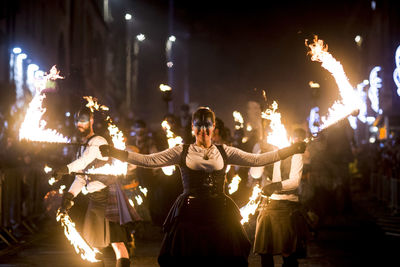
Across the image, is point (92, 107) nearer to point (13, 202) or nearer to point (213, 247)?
point (213, 247)

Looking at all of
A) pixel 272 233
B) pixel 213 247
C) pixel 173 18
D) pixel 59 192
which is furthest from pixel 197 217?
pixel 173 18

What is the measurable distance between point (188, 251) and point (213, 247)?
0.78ft

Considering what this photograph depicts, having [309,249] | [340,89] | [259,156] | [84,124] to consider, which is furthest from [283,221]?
[309,249]

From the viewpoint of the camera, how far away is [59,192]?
8.66 m

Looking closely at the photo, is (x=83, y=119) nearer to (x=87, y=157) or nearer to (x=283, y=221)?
(x=87, y=157)

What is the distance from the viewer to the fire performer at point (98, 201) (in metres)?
8.29

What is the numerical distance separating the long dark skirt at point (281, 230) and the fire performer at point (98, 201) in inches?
63.4

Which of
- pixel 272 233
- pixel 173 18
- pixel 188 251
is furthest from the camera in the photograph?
pixel 173 18

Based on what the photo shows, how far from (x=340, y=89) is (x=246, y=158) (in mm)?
1210

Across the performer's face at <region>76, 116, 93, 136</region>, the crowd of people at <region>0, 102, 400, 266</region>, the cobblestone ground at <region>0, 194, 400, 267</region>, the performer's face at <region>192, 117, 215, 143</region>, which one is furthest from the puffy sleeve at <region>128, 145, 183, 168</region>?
the crowd of people at <region>0, 102, 400, 266</region>

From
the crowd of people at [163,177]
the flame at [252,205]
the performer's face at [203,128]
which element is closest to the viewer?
the performer's face at [203,128]

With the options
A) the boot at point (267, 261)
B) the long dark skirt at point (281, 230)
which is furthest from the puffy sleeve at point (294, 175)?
the boot at point (267, 261)

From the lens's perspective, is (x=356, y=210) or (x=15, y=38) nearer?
(x=356, y=210)

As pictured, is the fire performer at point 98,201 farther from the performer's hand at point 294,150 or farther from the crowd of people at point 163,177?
the crowd of people at point 163,177
